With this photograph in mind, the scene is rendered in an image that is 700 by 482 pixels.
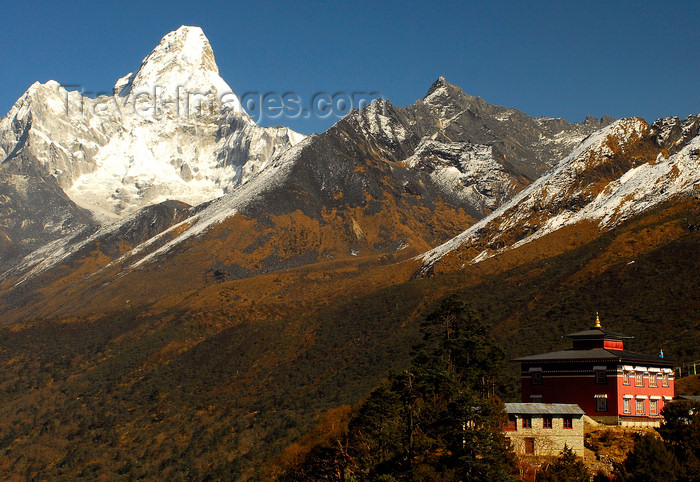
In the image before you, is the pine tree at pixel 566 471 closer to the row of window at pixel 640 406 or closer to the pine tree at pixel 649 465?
the pine tree at pixel 649 465

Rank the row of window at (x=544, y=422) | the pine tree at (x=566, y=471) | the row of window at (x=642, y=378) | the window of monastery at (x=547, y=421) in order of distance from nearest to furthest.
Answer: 1. the pine tree at (x=566, y=471)
2. the row of window at (x=544, y=422)
3. the window of monastery at (x=547, y=421)
4. the row of window at (x=642, y=378)

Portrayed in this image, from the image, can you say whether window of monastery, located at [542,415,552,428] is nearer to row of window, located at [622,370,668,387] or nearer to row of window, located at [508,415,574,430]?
row of window, located at [508,415,574,430]

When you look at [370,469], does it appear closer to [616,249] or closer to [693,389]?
[693,389]

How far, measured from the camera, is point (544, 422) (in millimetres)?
57094

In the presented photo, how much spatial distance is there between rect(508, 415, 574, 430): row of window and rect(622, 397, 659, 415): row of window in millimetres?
7995

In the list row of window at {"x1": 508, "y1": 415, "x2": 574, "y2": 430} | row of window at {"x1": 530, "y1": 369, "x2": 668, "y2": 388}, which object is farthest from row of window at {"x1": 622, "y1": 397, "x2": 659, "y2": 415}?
row of window at {"x1": 508, "y1": 415, "x2": 574, "y2": 430}

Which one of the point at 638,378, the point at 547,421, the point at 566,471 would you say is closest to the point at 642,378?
the point at 638,378

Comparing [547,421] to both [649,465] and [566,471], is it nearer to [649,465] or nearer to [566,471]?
[566,471]

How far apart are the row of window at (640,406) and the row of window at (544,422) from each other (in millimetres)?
7995

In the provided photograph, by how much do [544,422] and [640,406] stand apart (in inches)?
389

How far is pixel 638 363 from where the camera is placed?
64.6m

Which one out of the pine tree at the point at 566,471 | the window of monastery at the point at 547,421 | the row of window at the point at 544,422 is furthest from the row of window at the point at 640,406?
the pine tree at the point at 566,471

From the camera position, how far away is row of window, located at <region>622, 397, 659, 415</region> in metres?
63.2

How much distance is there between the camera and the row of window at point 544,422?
186 ft
